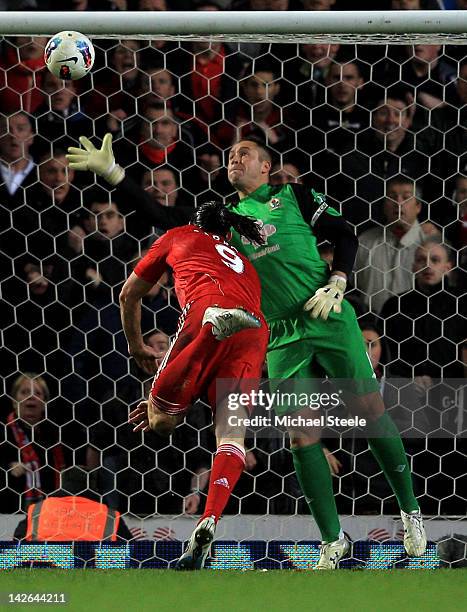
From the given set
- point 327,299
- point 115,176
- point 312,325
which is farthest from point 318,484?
point 115,176

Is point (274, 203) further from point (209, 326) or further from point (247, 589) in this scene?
point (247, 589)

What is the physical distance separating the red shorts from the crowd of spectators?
646 millimetres

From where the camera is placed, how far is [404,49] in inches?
232

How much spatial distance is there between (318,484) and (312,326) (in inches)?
23.5

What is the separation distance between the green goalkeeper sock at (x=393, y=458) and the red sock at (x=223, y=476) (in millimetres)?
647

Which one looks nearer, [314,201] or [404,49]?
[314,201]

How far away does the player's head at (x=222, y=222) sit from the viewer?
13.9 feet

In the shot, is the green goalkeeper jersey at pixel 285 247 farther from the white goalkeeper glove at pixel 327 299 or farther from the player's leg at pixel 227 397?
the player's leg at pixel 227 397

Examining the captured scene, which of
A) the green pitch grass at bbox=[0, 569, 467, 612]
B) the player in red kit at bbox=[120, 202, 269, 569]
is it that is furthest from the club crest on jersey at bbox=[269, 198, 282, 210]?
the green pitch grass at bbox=[0, 569, 467, 612]

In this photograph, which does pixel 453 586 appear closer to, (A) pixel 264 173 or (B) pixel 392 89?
(A) pixel 264 173

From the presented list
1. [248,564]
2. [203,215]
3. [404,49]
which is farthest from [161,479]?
[404,49]

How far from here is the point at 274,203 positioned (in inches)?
171

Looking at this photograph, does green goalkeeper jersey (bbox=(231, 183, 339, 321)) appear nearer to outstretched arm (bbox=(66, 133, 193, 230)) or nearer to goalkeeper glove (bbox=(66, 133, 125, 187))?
outstretched arm (bbox=(66, 133, 193, 230))

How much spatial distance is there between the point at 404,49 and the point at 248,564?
289cm
